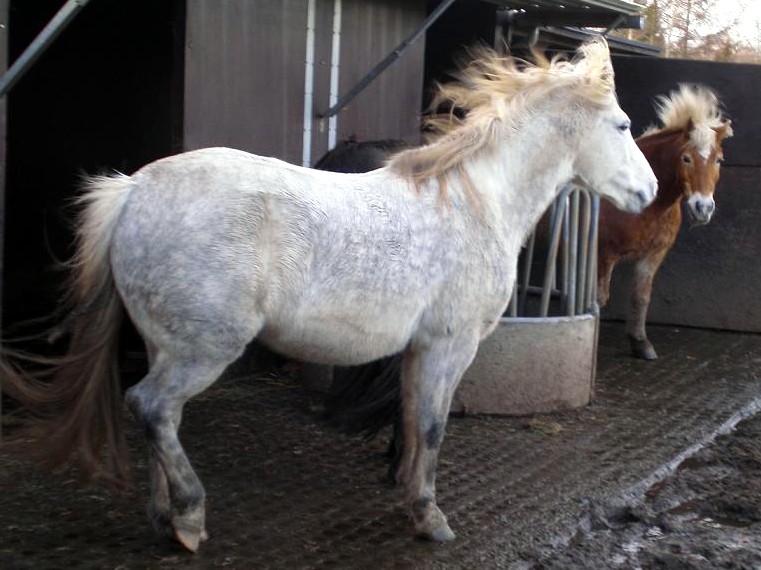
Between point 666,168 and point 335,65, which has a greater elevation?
point 335,65

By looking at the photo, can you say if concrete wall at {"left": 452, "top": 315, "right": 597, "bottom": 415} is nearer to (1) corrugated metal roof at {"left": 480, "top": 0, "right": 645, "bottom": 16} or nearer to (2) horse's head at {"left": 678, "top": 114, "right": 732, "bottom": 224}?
(2) horse's head at {"left": 678, "top": 114, "right": 732, "bottom": 224}

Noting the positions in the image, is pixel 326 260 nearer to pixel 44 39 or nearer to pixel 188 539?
pixel 188 539

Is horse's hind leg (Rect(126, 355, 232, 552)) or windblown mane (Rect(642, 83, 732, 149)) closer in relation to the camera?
horse's hind leg (Rect(126, 355, 232, 552))

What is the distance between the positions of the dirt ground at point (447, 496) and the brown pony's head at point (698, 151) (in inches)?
64.4

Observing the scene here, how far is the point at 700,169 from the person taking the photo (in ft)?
25.7

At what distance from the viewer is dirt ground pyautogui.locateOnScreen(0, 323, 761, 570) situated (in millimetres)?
4012

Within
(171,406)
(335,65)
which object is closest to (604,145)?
(171,406)

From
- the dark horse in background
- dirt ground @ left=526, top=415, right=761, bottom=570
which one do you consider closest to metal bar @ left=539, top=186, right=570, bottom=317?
dirt ground @ left=526, top=415, right=761, bottom=570

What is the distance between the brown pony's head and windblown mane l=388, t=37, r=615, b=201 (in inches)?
139

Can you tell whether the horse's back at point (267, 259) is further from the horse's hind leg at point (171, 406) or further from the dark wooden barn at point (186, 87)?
the dark wooden barn at point (186, 87)

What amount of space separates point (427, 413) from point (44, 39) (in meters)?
2.11

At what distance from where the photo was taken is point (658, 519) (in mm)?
4672

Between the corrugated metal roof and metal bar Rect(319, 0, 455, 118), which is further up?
the corrugated metal roof

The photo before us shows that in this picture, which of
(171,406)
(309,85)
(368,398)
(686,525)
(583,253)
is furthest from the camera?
(309,85)
